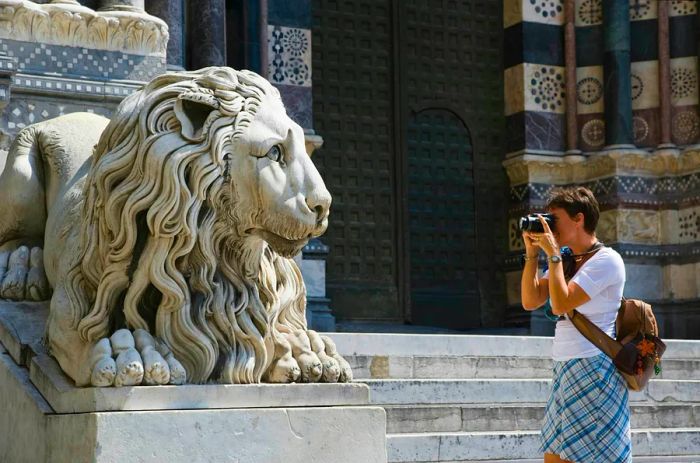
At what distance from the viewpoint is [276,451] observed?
3891 mm

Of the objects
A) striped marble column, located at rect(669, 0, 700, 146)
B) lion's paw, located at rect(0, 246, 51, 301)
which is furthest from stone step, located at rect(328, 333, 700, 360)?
striped marble column, located at rect(669, 0, 700, 146)

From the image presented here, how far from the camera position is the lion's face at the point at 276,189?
3889 mm

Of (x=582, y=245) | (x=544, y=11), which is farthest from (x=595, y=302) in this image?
(x=544, y=11)

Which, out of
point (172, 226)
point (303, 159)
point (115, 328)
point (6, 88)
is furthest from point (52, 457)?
point (6, 88)

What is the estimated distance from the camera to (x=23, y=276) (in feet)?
15.7

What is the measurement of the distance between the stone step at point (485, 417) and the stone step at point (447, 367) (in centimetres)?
65

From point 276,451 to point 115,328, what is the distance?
23.7 inches

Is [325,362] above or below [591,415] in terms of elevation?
above

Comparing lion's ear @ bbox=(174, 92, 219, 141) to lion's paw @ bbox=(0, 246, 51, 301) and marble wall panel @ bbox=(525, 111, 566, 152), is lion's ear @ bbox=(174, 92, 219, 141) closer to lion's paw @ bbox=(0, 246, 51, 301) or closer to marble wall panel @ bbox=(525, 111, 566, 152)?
lion's paw @ bbox=(0, 246, 51, 301)

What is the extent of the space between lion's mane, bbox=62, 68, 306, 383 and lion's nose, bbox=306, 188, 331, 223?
0.75 ft

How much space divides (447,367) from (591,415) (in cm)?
326

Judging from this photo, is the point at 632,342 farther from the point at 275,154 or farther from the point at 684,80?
the point at 684,80

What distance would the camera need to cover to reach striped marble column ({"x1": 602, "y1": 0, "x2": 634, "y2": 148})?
13766mm

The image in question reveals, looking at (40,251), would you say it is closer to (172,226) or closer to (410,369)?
(172,226)
